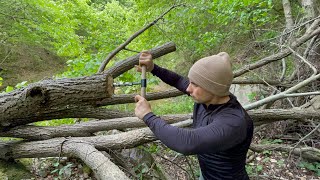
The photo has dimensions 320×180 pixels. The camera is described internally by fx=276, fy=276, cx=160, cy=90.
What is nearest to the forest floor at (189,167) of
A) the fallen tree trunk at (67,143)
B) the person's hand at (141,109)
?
the fallen tree trunk at (67,143)

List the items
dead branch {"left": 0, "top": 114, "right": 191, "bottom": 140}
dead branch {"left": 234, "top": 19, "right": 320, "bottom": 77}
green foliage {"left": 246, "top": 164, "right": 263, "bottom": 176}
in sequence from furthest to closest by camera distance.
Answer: dead branch {"left": 234, "top": 19, "right": 320, "bottom": 77}
green foliage {"left": 246, "top": 164, "right": 263, "bottom": 176}
dead branch {"left": 0, "top": 114, "right": 191, "bottom": 140}

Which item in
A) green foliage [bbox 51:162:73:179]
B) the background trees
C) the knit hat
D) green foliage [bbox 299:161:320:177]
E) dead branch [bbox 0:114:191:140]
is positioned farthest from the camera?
green foliage [bbox 299:161:320:177]

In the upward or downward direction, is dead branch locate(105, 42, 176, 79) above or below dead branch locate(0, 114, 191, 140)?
above

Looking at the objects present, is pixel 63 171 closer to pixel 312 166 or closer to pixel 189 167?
pixel 189 167

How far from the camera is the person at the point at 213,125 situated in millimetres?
1598

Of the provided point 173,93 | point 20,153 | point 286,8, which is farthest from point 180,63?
point 20,153

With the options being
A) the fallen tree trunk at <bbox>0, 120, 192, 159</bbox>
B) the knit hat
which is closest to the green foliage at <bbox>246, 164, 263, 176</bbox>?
the fallen tree trunk at <bbox>0, 120, 192, 159</bbox>

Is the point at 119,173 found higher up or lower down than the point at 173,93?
lower down

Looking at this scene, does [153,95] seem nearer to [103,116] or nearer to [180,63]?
[103,116]

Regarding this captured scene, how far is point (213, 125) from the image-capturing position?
1.64 metres

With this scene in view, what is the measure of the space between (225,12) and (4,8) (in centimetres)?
599

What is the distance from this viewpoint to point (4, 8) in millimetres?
7590

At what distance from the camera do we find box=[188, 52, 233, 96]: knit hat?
1.70 metres

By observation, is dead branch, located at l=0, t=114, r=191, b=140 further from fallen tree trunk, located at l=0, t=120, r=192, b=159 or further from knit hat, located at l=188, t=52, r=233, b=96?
knit hat, located at l=188, t=52, r=233, b=96
